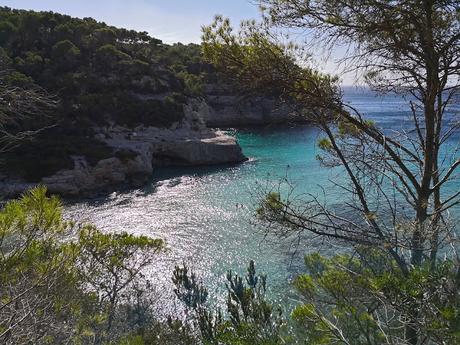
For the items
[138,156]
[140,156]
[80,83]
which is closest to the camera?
[138,156]

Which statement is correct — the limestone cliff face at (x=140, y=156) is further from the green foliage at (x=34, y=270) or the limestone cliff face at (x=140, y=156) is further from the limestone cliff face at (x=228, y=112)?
the green foliage at (x=34, y=270)

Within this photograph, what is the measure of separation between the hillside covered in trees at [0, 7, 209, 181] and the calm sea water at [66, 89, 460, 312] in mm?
5417

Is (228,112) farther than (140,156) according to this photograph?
Yes

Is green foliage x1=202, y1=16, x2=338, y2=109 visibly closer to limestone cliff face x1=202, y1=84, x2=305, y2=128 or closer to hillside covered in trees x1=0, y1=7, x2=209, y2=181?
hillside covered in trees x1=0, y1=7, x2=209, y2=181

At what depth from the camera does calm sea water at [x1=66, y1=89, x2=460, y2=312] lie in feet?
45.8

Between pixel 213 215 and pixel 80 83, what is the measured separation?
21375 millimetres

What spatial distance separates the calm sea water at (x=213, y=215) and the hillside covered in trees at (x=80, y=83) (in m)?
5.42

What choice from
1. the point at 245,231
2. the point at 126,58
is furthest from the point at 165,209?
the point at 126,58

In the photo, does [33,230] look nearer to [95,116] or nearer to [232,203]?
[232,203]

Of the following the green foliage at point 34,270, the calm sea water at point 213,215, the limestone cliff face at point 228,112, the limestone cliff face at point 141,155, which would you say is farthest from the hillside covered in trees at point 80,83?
the green foliage at point 34,270

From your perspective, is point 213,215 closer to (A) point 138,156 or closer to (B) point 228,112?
(A) point 138,156

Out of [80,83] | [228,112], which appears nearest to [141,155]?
[80,83]

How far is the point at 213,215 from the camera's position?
20156 millimetres

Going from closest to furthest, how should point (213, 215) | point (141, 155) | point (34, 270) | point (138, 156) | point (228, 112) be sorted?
1. point (34, 270)
2. point (213, 215)
3. point (138, 156)
4. point (141, 155)
5. point (228, 112)
